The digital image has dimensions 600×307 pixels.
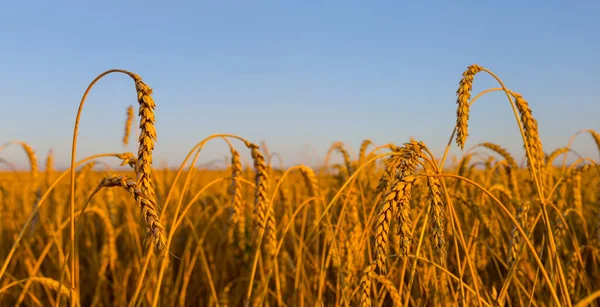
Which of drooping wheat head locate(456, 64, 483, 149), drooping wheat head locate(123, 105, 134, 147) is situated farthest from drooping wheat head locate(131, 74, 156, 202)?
drooping wheat head locate(123, 105, 134, 147)

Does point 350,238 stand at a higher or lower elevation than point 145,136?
lower

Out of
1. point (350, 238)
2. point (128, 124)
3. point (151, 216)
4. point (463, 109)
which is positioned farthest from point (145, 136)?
point (128, 124)

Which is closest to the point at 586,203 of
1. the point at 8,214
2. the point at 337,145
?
the point at 337,145

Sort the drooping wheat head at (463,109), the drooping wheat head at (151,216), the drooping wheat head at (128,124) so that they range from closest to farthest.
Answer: the drooping wheat head at (151,216) < the drooping wheat head at (463,109) < the drooping wheat head at (128,124)

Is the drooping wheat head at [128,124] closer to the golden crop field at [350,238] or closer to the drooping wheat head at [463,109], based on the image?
the golden crop field at [350,238]

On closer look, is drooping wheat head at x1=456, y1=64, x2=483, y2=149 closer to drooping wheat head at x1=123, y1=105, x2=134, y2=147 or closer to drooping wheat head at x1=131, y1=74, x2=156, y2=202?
drooping wheat head at x1=131, y1=74, x2=156, y2=202

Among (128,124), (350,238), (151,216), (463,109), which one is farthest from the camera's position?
(128,124)

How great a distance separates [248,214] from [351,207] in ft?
5.97

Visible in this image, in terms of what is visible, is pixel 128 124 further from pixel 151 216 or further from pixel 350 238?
pixel 151 216

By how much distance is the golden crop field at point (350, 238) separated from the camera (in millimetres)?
1127

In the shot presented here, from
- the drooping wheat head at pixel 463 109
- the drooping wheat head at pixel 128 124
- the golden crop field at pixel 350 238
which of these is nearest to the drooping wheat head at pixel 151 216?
the golden crop field at pixel 350 238

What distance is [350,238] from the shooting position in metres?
1.94

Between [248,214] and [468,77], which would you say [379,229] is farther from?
[248,214]

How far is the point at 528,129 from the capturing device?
63.7 inches
